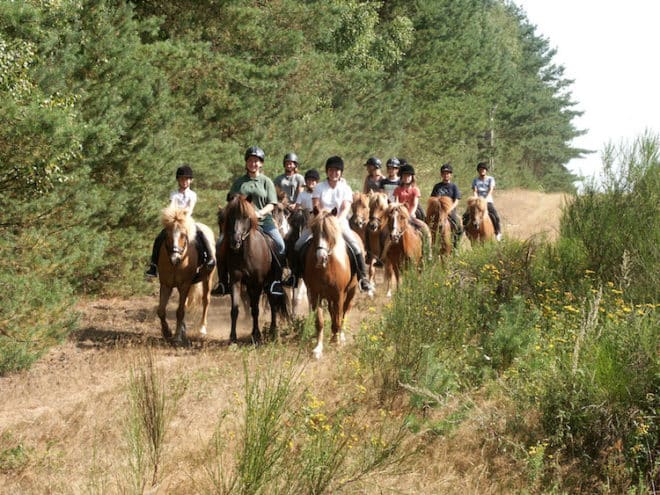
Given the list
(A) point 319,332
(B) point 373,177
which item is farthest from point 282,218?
(A) point 319,332

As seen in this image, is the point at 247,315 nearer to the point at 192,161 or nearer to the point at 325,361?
the point at 325,361

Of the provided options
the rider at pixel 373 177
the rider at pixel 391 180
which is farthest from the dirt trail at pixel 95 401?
the rider at pixel 373 177

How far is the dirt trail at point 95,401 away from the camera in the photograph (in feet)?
20.1

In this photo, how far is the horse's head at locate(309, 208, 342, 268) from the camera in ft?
31.1

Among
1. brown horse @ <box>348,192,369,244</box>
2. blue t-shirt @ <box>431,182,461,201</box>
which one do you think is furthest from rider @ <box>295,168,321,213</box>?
blue t-shirt @ <box>431,182,461,201</box>

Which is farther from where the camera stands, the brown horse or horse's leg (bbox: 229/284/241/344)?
the brown horse

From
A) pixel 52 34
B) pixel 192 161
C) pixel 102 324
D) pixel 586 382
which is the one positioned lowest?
pixel 102 324

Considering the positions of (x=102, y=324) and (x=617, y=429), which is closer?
(x=617, y=429)

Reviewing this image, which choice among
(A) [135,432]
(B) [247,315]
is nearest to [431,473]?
(A) [135,432]

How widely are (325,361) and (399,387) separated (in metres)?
1.65

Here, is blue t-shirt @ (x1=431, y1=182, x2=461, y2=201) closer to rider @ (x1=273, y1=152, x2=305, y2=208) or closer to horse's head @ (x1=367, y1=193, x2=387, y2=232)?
horse's head @ (x1=367, y1=193, x2=387, y2=232)

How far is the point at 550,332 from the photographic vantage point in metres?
8.77

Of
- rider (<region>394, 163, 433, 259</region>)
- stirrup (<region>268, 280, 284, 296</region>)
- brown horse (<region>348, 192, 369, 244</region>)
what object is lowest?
stirrup (<region>268, 280, 284, 296</region>)

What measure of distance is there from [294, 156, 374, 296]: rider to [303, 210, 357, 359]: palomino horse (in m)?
0.20
